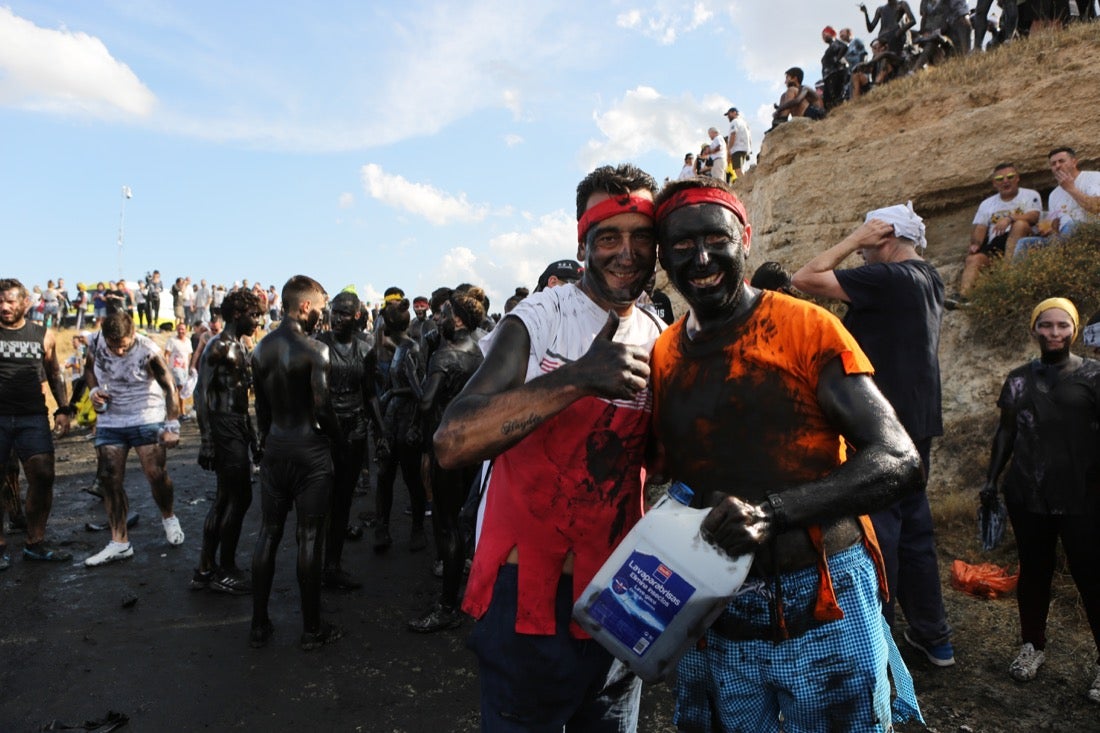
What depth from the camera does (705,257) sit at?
5.51 ft

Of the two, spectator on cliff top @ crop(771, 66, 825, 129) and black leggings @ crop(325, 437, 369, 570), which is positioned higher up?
spectator on cliff top @ crop(771, 66, 825, 129)

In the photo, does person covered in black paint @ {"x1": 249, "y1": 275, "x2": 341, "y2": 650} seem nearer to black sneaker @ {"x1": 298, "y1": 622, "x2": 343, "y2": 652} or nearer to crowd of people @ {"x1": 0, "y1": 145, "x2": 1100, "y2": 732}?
black sneaker @ {"x1": 298, "y1": 622, "x2": 343, "y2": 652}

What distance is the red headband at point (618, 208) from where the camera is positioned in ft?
5.84

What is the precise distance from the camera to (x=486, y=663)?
5.83ft

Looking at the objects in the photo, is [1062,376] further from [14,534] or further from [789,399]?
[14,534]

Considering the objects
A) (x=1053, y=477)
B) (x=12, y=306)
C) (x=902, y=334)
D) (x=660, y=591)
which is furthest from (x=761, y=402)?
(x=12, y=306)

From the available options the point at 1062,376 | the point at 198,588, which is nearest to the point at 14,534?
the point at 198,588

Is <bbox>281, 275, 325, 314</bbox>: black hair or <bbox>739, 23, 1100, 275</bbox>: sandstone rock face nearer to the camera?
<bbox>281, 275, 325, 314</bbox>: black hair

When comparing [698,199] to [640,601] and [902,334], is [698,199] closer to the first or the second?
[640,601]

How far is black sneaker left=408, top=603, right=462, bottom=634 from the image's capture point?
4402mm

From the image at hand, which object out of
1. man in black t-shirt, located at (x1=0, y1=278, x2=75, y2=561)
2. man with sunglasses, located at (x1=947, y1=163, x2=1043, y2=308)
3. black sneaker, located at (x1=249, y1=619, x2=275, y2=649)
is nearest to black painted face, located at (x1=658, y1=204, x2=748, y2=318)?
black sneaker, located at (x1=249, y1=619, x2=275, y2=649)

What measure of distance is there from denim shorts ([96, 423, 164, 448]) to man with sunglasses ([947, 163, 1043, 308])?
8.71m

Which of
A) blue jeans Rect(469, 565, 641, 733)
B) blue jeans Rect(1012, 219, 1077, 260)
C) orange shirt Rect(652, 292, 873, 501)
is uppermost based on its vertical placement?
blue jeans Rect(1012, 219, 1077, 260)

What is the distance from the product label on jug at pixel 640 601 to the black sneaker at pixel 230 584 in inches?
178
